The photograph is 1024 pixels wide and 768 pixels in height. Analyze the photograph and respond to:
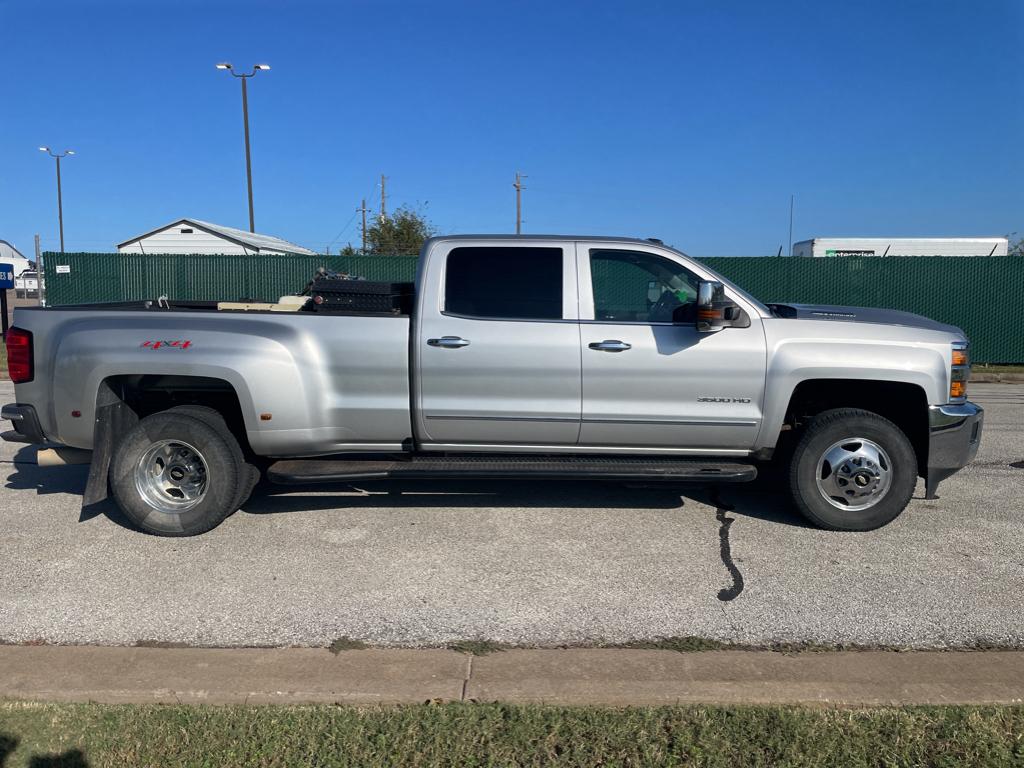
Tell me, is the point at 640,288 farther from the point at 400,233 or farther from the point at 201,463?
the point at 400,233

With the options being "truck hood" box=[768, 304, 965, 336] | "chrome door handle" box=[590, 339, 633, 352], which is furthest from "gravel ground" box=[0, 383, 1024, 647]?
"truck hood" box=[768, 304, 965, 336]

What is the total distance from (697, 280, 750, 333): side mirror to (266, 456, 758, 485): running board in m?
0.93

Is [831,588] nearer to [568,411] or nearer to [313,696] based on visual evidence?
[568,411]

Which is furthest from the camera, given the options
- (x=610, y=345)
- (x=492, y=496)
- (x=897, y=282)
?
(x=897, y=282)

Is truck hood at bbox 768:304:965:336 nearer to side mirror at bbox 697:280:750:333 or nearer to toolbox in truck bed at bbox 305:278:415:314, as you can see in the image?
side mirror at bbox 697:280:750:333

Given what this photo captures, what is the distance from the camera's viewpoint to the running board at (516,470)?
5.43 m

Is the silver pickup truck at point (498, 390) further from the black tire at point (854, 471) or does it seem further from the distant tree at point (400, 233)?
the distant tree at point (400, 233)

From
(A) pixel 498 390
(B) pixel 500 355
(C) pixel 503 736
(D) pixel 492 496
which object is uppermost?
(B) pixel 500 355

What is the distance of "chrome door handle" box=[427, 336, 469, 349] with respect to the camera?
5445 mm

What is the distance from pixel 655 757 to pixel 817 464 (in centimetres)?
306

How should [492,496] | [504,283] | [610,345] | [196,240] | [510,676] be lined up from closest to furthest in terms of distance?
[510,676]
[610,345]
[504,283]
[492,496]
[196,240]

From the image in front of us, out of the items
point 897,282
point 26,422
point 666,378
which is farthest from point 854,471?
point 897,282

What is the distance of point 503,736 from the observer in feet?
10.2

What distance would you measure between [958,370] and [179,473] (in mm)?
5191
